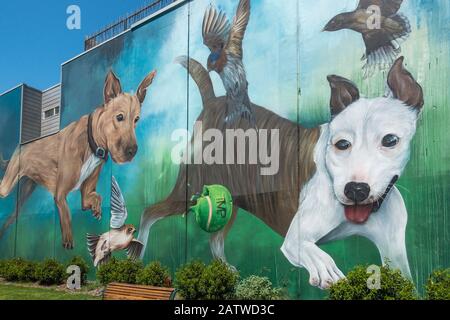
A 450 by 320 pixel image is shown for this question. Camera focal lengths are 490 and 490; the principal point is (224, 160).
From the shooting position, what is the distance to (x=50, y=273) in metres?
15.0

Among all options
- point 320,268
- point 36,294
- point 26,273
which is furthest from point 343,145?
point 26,273

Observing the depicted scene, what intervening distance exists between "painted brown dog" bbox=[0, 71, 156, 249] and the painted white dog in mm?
6338

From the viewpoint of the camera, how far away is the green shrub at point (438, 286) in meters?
7.88

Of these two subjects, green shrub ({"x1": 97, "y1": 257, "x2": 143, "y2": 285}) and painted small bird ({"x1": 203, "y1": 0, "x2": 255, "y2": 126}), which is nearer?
painted small bird ({"x1": 203, "y1": 0, "x2": 255, "y2": 126})

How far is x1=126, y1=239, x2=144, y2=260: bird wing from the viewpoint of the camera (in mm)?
14055

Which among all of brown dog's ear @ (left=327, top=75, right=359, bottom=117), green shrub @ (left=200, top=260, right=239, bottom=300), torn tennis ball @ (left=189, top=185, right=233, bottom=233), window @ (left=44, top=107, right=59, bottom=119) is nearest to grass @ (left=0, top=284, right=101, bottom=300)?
green shrub @ (left=200, top=260, right=239, bottom=300)

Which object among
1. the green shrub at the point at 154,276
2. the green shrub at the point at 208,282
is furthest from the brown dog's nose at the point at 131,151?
the green shrub at the point at 208,282

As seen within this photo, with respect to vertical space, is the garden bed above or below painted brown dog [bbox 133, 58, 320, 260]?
below

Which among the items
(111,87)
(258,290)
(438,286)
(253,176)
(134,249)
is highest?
(111,87)

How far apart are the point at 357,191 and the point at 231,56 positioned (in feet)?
15.9

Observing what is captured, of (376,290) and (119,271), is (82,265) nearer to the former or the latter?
(119,271)

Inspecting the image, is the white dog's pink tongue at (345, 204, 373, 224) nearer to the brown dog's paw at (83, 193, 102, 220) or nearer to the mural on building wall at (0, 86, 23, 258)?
the brown dog's paw at (83, 193, 102, 220)

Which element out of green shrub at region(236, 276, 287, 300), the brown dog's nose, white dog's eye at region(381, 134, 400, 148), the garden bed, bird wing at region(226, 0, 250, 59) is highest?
bird wing at region(226, 0, 250, 59)

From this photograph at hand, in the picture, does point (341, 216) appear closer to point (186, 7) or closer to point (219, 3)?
point (219, 3)
